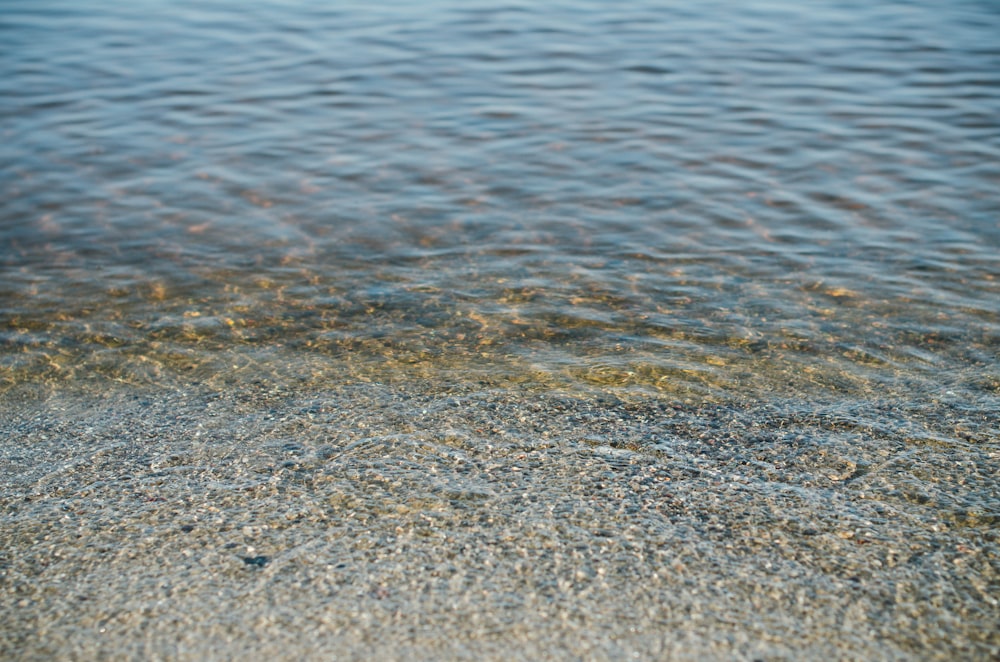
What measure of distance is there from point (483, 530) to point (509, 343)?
6.45ft

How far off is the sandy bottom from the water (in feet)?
0.06

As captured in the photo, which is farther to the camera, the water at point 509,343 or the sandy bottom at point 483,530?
the water at point 509,343

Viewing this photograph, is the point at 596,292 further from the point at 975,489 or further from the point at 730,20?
the point at 730,20

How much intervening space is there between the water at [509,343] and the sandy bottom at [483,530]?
0.06ft

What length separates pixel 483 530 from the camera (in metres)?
3.90

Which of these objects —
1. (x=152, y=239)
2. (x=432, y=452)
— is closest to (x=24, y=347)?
(x=152, y=239)

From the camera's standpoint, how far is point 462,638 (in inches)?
130

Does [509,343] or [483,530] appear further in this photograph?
[509,343]

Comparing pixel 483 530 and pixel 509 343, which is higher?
pixel 483 530

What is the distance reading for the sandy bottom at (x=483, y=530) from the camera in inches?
132

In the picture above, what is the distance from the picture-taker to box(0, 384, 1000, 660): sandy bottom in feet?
11.0

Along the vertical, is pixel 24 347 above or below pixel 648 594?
below

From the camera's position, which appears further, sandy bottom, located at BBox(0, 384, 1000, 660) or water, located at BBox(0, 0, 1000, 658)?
water, located at BBox(0, 0, 1000, 658)

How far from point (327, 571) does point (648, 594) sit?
1.17m
